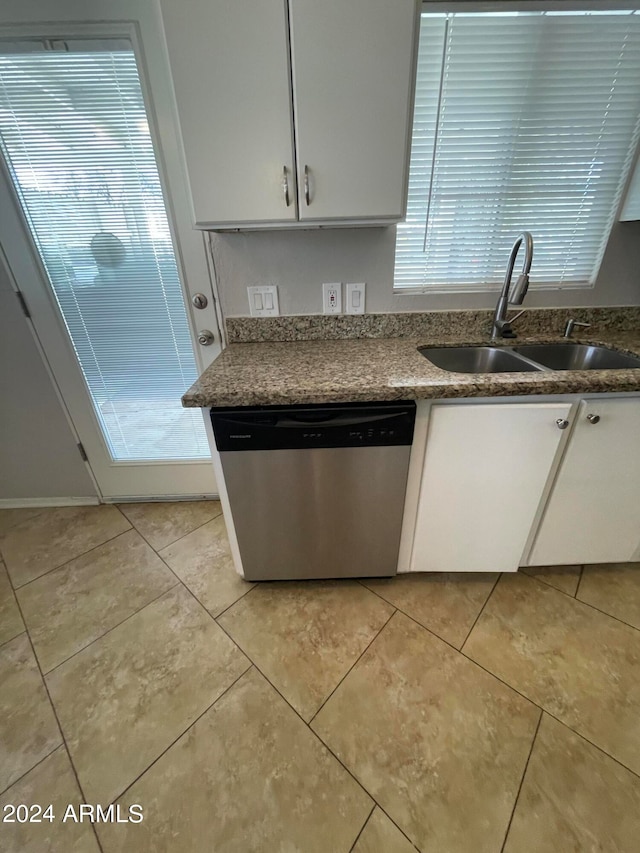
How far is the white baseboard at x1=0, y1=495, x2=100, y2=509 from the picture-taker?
1937mm

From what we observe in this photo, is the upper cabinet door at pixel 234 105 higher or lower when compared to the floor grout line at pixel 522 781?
higher

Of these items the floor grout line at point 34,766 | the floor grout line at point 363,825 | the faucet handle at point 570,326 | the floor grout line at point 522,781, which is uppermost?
the faucet handle at point 570,326

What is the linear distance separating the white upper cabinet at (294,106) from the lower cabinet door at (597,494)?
100 centimetres

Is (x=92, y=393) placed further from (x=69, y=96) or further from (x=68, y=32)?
(x=68, y=32)

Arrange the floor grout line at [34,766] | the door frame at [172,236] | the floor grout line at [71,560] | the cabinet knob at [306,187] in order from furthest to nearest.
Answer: the floor grout line at [71,560]
the door frame at [172,236]
the cabinet knob at [306,187]
the floor grout line at [34,766]

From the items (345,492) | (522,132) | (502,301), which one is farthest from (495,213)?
(345,492)

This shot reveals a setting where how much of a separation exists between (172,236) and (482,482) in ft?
5.47

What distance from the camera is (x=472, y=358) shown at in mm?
1473

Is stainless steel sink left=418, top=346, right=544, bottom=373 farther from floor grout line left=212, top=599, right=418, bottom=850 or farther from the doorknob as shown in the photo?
floor grout line left=212, top=599, right=418, bottom=850

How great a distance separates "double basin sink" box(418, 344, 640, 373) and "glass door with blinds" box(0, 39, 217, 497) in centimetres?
117

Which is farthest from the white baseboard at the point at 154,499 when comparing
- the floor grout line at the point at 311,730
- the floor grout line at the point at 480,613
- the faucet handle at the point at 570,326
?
the faucet handle at the point at 570,326

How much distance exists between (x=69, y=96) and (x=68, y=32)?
0.18 meters

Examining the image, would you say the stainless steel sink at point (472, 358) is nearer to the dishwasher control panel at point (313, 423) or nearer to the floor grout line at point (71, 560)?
the dishwasher control panel at point (313, 423)

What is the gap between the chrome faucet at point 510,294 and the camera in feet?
4.01
